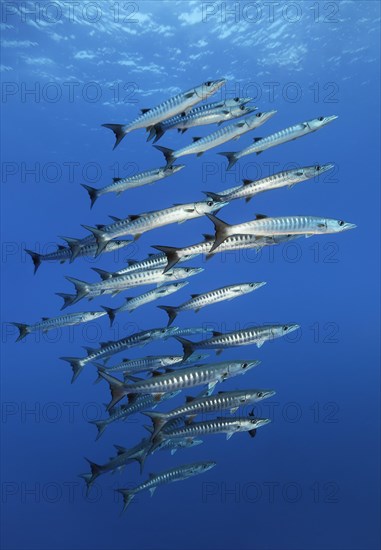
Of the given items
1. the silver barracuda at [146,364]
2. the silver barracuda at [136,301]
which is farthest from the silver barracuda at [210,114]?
the silver barracuda at [146,364]

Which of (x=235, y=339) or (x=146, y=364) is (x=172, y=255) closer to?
(x=235, y=339)

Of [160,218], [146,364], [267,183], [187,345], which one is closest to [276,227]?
[267,183]

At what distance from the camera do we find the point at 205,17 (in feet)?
90.1

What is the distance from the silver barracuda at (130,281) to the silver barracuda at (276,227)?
1648mm

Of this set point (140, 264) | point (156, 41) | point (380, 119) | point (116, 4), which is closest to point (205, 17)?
point (156, 41)

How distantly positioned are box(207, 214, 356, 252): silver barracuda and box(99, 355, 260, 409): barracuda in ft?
4.99

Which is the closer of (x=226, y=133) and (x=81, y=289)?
(x=226, y=133)

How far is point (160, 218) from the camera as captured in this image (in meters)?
6.08

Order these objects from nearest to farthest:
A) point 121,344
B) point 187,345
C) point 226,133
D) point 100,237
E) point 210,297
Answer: point 187,345
point 100,237
point 210,297
point 226,133
point 121,344

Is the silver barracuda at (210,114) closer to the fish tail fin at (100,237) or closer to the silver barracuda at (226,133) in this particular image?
the silver barracuda at (226,133)

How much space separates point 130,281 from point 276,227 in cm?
251

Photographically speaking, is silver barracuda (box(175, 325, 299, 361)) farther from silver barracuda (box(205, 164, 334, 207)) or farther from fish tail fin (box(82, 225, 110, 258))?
silver barracuda (box(205, 164, 334, 207))

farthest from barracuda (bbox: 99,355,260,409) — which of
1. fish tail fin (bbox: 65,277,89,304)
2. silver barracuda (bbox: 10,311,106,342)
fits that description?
silver barracuda (bbox: 10,311,106,342)

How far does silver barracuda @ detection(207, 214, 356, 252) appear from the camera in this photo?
550cm
